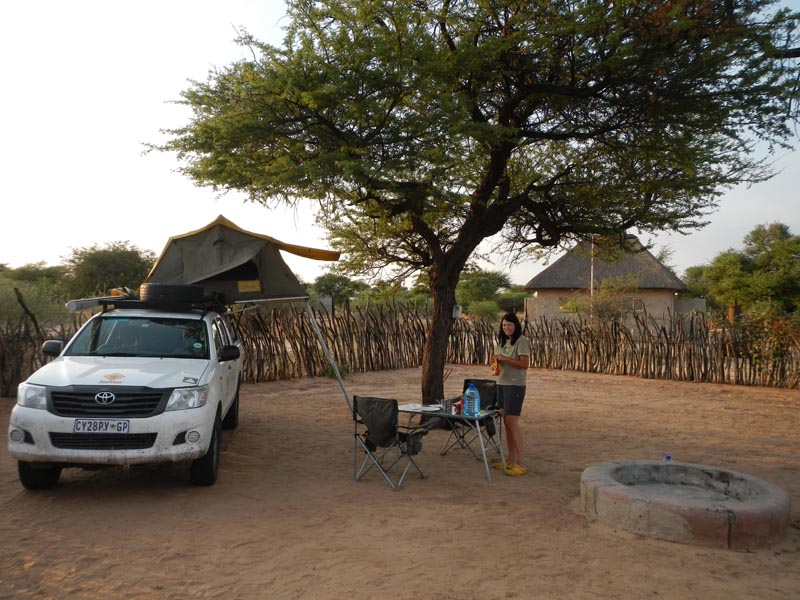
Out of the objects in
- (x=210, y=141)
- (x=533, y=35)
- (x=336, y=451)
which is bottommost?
(x=336, y=451)

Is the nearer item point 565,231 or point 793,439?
point 793,439

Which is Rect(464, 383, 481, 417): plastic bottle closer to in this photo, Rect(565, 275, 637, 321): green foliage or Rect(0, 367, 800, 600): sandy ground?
Rect(0, 367, 800, 600): sandy ground

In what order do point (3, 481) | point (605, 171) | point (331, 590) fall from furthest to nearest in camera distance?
point (605, 171)
point (3, 481)
point (331, 590)

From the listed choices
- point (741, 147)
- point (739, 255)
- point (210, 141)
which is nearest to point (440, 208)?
point (210, 141)

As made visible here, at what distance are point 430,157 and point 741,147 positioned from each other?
4777 millimetres

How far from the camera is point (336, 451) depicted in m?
8.57

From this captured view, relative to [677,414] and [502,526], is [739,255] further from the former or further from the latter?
[502,526]

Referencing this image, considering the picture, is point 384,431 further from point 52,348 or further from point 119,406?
point 52,348

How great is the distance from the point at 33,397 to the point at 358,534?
316cm

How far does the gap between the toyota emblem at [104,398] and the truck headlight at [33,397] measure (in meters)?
0.46

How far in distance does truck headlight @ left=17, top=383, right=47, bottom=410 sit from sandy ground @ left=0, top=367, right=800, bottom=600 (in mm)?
896

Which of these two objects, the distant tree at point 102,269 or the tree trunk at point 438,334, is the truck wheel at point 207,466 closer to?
the tree trunk at point 438,334

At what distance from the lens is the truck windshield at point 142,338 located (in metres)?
7.11

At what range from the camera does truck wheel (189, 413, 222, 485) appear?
655 cm
